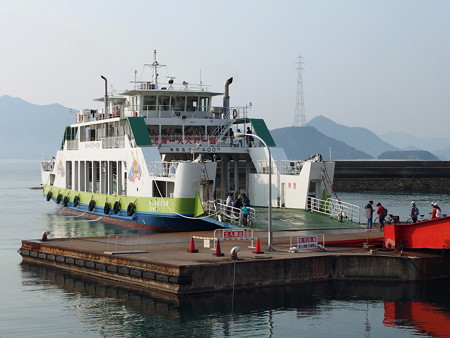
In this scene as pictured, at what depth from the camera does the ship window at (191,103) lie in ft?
150

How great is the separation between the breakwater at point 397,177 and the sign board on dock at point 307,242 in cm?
6872

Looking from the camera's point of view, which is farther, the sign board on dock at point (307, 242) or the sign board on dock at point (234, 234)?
the sign board on dock at point (234, 234)

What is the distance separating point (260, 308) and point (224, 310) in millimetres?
1130

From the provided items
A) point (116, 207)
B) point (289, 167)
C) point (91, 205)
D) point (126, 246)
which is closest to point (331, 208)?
point (289, 167)

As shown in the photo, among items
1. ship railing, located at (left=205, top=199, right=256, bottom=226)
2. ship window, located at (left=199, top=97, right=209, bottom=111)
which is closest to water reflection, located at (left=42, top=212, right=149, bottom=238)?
ship railing, located at (left=205, top=199, right=256, bottom=226)

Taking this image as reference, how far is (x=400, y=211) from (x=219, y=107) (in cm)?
2397

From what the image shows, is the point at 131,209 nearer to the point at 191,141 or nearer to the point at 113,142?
the point at 191,141

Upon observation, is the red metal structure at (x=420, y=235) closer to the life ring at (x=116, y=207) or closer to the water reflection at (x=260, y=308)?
the water reflection at (x=260, y=308)

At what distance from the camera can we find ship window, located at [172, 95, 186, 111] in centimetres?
4534

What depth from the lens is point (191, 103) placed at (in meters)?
46.0

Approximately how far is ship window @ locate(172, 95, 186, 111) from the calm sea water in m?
17.4

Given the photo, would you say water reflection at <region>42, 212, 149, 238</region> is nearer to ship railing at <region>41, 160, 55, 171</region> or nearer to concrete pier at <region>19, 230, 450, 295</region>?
ship railing at <region>41, 160, 55, 171</region>

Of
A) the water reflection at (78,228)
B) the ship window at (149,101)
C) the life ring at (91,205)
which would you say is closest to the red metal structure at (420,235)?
→ the water reflection at (78,228)

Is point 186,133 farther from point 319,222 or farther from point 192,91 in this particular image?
point 319,222
